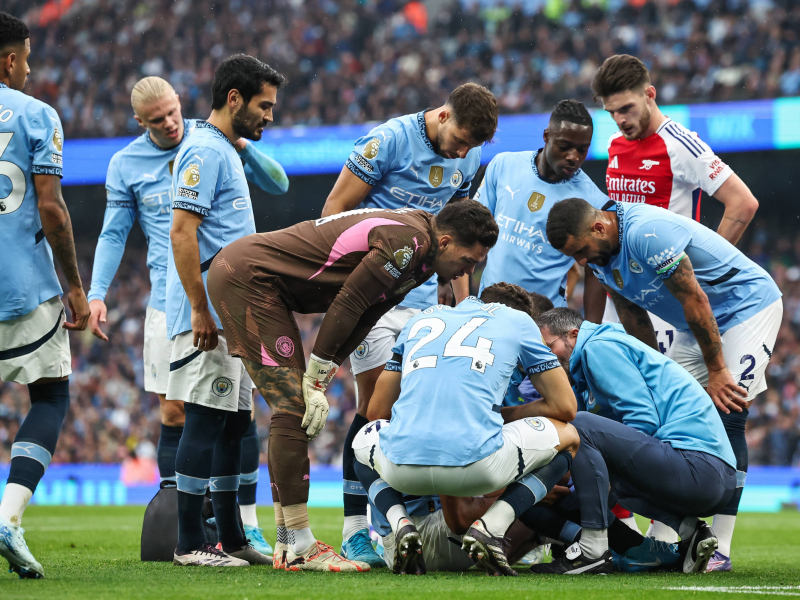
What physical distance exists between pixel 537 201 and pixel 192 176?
2083 millimetres

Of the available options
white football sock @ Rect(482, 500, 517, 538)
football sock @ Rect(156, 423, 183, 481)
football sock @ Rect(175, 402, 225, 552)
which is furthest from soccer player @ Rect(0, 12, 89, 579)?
white football sock @ Rect(482, 500, 517, 538)

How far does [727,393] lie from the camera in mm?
4320

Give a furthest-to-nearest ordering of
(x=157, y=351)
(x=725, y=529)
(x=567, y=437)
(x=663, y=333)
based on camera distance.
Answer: (x=157, y=351)
(x=663, y=333)
(x=725, y=529)
(x=567, y=437)

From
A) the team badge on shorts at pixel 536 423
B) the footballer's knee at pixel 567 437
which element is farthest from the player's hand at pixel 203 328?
the footballer's knee at pixel 567 437

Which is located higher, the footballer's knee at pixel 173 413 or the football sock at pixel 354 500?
the footballer's knee at pixel 173 413

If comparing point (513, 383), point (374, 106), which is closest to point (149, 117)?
point (513, 383)

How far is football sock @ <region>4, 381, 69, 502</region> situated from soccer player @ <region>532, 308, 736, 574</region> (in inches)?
88.8

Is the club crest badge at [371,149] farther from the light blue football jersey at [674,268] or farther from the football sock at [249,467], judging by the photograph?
the football sock at [249,467]

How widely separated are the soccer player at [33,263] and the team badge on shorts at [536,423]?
6.65 ft

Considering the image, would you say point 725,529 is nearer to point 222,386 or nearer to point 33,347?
point 222,386

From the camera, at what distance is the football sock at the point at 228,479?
14.3ft

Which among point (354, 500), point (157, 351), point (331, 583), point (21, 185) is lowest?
point (331, 583)

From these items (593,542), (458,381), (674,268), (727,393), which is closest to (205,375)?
(458,381)

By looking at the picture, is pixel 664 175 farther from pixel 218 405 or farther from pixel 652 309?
pixel 218 405
